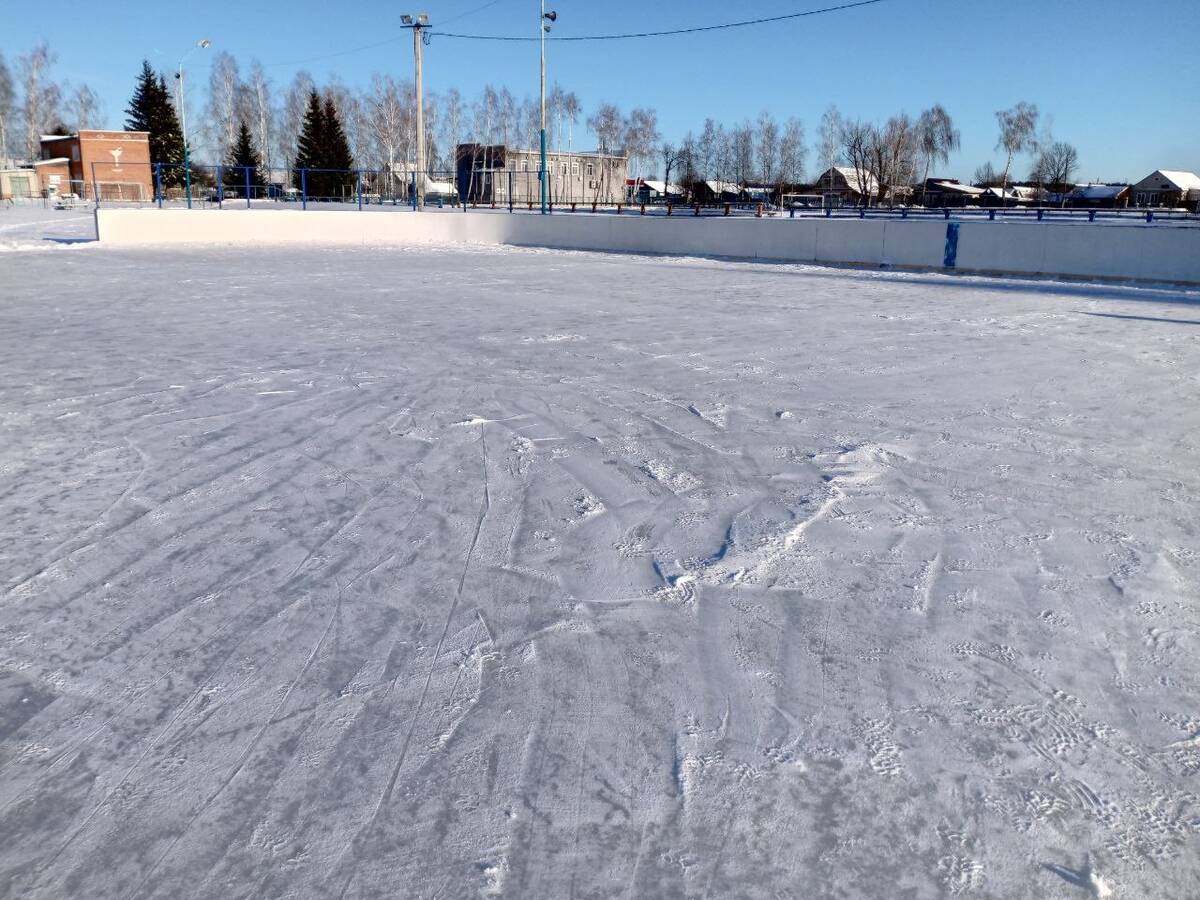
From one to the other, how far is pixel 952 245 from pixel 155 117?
60.5 meters

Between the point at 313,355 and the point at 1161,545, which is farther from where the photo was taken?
the point at 313,355

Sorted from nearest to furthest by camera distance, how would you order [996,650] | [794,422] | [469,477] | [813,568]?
[996,650]
[813,568]
[469,477]
[794,422]

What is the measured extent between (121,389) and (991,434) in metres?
6.22

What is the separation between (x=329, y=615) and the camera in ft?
10.6

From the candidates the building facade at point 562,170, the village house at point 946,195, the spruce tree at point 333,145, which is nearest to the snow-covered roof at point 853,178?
the village house at point 946,195

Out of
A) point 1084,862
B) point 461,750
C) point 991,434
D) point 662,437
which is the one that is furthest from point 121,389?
point 1084,862

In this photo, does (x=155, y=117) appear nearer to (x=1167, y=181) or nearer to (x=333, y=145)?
(x=333, y=145)

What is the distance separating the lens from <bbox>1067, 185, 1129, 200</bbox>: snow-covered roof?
62091 mm

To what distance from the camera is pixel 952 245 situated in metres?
18.3

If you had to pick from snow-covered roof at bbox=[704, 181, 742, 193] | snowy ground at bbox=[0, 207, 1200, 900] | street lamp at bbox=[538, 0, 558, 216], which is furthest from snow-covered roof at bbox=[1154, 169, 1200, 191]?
snowy ground at bbox=[0, 207, 1200, 900]

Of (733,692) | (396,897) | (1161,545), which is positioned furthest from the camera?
(1161,545)

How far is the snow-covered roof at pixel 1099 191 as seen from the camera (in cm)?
6209

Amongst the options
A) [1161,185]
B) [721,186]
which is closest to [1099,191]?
[1161,185]

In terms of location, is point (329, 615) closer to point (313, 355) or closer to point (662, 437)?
point (662, 437)
